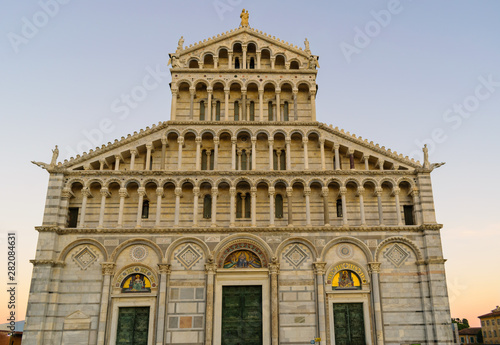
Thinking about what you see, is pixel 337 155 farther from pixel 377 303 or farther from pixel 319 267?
pixel 377 303

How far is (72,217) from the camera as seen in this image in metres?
22.4

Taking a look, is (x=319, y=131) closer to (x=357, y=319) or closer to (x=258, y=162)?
(x=258, y=162)

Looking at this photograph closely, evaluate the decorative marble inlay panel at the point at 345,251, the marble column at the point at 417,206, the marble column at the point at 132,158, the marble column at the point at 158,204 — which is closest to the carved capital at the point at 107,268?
the marble column at the point at 158,204

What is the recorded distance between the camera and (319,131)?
77.0 ft

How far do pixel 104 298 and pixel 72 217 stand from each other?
15.2ft

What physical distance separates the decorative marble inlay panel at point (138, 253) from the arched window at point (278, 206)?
661cm

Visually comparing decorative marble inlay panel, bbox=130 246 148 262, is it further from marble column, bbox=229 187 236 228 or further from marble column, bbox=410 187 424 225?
marble column, bbox=410 187 424 225

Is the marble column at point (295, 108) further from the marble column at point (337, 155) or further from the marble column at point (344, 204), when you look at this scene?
the marble column at point (344, 204)

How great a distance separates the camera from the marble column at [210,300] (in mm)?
19859

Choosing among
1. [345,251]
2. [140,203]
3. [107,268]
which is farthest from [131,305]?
[345,251]

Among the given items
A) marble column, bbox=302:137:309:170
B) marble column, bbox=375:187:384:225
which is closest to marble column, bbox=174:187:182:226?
marble column, bbox=302:137:309:170

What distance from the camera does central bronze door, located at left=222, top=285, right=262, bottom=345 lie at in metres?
20.3

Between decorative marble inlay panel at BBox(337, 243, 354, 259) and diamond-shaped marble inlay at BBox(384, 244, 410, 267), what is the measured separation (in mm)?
1664

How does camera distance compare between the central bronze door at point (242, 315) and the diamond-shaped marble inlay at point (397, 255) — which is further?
the diamond-shaped marble inlay at point (397, 255)
